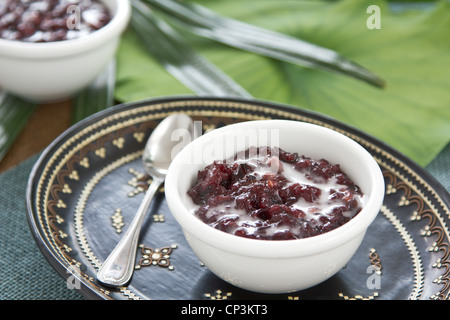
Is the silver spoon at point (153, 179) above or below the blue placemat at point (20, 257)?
above

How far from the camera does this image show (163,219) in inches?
77.0

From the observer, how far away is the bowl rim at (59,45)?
91.3 inches

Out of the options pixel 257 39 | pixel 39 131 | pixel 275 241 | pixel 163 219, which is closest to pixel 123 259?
pixel 163 219

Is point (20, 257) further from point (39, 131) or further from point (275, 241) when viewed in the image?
point (275, 241)

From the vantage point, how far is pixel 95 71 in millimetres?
2576

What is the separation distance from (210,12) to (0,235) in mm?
1616

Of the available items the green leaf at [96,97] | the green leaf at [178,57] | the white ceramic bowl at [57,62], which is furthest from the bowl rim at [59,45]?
the green leaf at [178,57]

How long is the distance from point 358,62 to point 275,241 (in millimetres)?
1678

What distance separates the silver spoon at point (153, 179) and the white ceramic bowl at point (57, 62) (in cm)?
50

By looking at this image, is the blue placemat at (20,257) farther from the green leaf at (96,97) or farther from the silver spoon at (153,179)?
the green leaf at (96,97)

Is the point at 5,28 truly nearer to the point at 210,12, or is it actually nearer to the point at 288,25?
the point at 210,12

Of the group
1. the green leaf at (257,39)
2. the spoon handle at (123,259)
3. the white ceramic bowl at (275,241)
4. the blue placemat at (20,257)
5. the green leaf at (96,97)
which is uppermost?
the white ceramic bowl at (275,241)

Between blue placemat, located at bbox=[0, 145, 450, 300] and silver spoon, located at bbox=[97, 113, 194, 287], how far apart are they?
0.13 metres

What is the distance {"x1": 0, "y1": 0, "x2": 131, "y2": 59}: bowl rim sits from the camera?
7.61 ft
